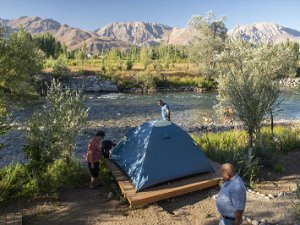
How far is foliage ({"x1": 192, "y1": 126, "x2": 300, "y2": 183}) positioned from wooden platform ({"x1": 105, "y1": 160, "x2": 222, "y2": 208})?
1067 millimetres

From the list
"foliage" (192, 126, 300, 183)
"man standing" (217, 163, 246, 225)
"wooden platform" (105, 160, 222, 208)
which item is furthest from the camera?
"foliage" (192, 126, 300, 183)

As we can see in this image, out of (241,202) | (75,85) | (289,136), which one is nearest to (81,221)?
(241,202)

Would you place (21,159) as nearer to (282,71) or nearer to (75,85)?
Answer: (282,71)

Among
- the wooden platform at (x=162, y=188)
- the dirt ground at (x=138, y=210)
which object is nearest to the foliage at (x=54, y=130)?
the dirt ground at (x=138, y=210)

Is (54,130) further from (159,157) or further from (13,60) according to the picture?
(13,60)

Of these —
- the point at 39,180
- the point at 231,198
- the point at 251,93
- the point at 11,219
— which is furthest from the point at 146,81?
the point at 231,198

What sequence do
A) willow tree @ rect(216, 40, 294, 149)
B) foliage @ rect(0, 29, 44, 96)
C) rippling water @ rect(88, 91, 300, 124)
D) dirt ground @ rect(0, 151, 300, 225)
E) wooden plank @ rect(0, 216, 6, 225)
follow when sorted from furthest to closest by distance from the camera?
1. rippling water @ rect(88, 91, 300, 124)
2. foliage @ rect(0, 29, 44, 96)
3. willow tree @ rect(216, 40, 294, 149)
4. dirt ground @ rect(0, 151, 300, 225)
5. wooden plank @ rect(0, 216, 6, 225)

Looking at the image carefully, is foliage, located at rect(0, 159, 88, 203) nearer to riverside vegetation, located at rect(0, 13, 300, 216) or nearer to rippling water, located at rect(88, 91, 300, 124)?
riverside vegetation, located at rect(0, 13, 300, 216)

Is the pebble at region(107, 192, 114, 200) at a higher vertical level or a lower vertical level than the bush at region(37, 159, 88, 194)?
lower

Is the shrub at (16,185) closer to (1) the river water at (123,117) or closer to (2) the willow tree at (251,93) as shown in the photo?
(1) the river water at (123,117)

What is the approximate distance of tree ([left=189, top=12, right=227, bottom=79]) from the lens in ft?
186

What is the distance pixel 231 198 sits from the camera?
19.4 ft

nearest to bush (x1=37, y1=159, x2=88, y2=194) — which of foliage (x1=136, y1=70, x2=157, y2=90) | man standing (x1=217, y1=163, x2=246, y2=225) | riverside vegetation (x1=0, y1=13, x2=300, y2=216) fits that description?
riverside vegetation (x1=0, y1=13, x2=300, y2=216)

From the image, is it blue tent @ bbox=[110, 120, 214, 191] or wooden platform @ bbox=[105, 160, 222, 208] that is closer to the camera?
wooden platform @ bbox=[105, 160, 222, 208]
